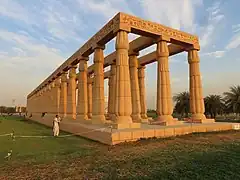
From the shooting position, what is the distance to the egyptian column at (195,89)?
21078mm

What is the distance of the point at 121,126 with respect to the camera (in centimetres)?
1455

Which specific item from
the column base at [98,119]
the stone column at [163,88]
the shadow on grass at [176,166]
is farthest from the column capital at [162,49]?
the shadow on grass at [176,166]

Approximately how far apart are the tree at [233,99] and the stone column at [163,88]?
25.4 m

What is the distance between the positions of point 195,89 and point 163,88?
15.9 feet

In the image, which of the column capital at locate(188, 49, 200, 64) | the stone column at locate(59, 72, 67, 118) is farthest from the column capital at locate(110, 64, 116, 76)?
the column capital at locate(188, 49, 200, 64)

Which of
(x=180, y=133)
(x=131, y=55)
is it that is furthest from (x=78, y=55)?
(x=180, y=133)

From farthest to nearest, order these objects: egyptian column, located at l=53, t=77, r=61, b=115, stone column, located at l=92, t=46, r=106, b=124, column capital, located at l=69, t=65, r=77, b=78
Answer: egyptian column, located at l=53, t=77, r=61, b=115 → column capital, located at l=69, t=65, r=77, b=78 → stone column, located at l=92, t=46, r=106, b=124

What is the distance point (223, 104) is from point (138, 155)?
42065 millimetres

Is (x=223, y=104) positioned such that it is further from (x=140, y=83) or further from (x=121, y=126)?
(x=121, y=126)

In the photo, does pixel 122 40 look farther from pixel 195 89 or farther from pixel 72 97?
pixel 72 97

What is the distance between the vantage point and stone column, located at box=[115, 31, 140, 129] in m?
15.3

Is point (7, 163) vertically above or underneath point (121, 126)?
underneath

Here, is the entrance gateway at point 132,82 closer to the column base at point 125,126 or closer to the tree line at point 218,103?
the column base at point 125,126

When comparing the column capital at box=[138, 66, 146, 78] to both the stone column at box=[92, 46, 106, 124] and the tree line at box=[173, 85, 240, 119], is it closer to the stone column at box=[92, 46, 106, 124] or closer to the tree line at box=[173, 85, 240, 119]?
the stone column at box=[92, 46, 106, 124]
